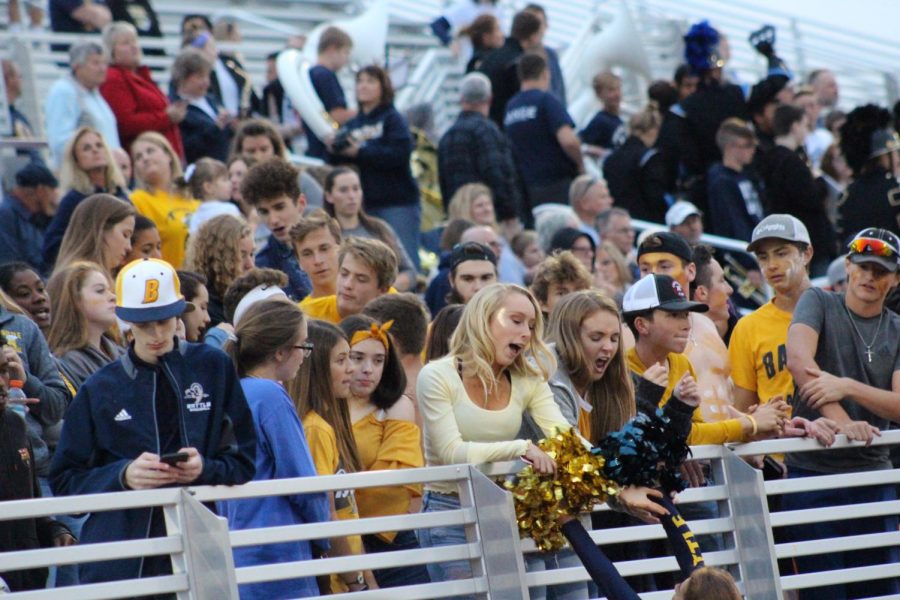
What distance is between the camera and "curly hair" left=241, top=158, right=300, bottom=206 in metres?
9.05

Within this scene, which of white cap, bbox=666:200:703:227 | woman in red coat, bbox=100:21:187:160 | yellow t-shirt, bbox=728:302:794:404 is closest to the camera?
yellow t-shirt, bbox=728:302:794:404

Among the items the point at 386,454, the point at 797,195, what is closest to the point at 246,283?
the point at 386,454

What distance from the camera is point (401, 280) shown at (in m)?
10.2

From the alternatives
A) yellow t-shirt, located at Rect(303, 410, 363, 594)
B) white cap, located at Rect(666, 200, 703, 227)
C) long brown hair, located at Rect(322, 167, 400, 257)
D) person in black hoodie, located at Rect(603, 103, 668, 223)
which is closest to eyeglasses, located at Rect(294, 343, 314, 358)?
yellow t-shirt, located at Rect(303, 410, 363, 594)

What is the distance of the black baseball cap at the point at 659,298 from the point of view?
7.22m

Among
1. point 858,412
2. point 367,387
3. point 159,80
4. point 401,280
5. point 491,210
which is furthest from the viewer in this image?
point 159,80

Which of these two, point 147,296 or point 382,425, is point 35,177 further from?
point 147,296

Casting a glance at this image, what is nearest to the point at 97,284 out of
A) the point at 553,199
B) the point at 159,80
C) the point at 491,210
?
the point at 491,210

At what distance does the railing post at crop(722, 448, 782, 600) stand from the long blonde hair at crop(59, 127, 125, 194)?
4.73m

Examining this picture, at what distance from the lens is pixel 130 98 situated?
12.5 m

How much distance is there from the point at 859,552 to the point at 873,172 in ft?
12.8

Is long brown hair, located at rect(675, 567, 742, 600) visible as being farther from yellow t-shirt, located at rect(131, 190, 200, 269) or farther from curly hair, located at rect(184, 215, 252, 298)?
yellow t-shirt, located at rect(131, 190, 200, 269)

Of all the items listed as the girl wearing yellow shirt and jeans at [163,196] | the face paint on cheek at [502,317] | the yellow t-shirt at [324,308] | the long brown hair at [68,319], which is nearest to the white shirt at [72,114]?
the girl wearing yellow shirt and jeans at [163,196]

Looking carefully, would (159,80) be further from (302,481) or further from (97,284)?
(302,481)
